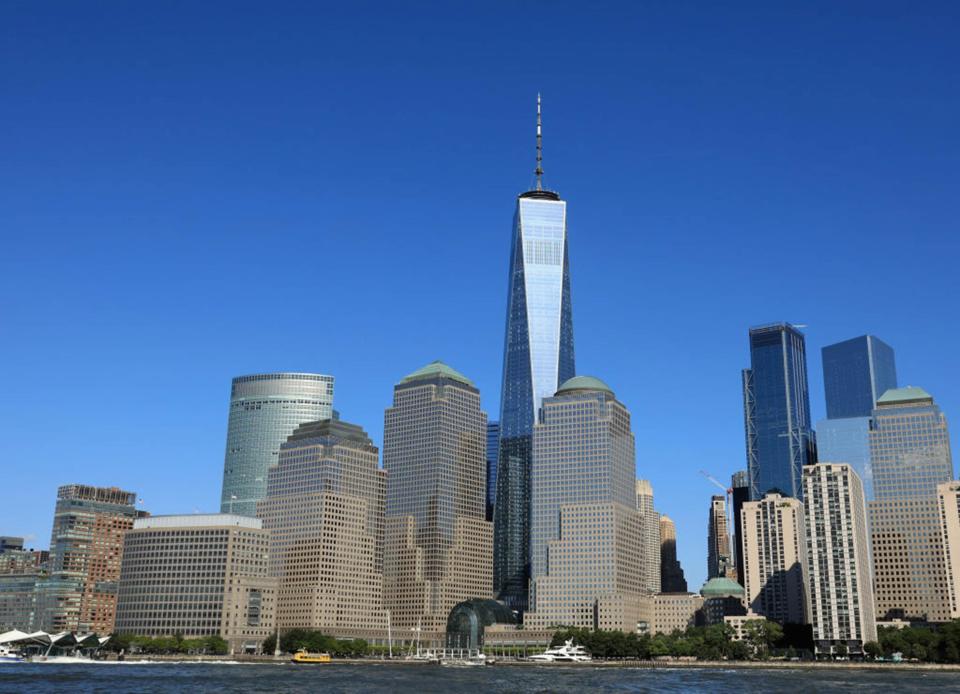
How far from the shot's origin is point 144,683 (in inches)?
7657

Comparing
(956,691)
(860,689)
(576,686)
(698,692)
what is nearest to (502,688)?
(576,686)

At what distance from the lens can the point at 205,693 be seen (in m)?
167

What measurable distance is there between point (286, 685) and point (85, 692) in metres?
36.4

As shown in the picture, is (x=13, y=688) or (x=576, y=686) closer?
(x=13, y=688)

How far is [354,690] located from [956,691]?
104m

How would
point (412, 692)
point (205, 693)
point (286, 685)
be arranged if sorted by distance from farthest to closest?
point (286, 685) → point (412, 692) → point (205, 693)

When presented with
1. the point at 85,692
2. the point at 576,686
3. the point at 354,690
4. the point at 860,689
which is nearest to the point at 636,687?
the point at 576,686

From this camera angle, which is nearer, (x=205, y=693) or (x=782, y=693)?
(x=205, y=693)

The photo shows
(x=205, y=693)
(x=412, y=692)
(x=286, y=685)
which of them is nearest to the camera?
(x=205, y=693)

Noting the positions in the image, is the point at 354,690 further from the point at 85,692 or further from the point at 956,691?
the point at 956,691

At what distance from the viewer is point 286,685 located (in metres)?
192

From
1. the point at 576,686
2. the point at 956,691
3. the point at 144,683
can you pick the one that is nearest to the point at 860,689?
the point at 956,691

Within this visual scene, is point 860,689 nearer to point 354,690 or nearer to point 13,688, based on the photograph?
point 354,690

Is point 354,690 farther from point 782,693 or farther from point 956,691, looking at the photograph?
point 956,691
